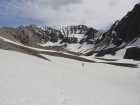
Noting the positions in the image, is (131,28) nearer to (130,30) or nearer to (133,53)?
(130,30)

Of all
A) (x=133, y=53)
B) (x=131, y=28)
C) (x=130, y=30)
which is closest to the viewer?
(x=133, y=53)

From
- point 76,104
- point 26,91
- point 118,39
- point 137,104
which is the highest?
point 118,39

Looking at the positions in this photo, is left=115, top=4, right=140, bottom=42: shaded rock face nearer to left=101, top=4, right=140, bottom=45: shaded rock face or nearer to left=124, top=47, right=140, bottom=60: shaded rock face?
left=101, top=4, right=140, bottom=45: shaded rock face

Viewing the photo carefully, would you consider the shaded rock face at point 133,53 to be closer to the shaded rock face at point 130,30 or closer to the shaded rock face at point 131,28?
the shaded rock face at point 130,30

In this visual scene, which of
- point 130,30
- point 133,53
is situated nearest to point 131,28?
point 130,30

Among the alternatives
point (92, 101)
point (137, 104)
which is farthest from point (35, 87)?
point (137, 104)

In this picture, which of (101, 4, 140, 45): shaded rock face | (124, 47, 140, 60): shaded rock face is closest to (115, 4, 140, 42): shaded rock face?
(101, 4, 140, 45): shaded rock face

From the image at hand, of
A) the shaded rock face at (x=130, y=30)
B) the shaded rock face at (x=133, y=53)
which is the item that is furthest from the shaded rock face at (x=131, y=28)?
the shaded rock face at (x=133, y=53)

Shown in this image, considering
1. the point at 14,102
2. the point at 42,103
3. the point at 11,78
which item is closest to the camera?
the point at 14,102

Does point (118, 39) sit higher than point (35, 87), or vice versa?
point (118, 39)

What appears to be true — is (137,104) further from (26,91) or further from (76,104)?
(26,91)

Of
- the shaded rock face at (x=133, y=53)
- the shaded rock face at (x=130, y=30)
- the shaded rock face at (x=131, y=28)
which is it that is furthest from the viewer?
the shaded rock face at (x=130, y=30)

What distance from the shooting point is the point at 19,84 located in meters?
11.3

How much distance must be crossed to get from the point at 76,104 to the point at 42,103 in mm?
2390
